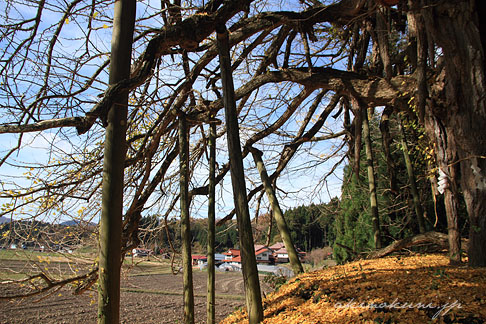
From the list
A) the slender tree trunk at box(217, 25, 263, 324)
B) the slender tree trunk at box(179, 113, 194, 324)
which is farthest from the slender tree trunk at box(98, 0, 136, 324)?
the slender tree trunk at box(179, 113, 194, 324)

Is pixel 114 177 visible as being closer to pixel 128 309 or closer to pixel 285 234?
pixel 285 234

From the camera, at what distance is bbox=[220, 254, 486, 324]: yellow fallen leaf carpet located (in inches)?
90.7

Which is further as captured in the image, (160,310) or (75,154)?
(160,310)

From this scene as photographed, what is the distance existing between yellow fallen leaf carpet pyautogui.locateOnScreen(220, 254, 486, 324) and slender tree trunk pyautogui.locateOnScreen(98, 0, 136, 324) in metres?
1.35

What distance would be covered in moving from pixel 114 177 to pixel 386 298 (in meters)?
2.45

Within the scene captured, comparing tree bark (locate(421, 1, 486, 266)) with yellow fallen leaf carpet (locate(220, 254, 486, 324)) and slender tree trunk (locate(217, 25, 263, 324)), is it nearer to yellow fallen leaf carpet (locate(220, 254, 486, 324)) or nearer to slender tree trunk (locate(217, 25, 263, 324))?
yellow fallen leaf carpet (locate(220, 254, 486, 324))

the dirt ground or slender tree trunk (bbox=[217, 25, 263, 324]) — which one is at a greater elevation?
slender tree trunk (bbox=[217, 25, 263, 324])

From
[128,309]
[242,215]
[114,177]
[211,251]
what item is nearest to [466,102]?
[242,215]

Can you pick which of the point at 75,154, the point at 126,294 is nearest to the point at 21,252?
the point at 75,154

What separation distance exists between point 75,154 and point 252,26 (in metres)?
2.91

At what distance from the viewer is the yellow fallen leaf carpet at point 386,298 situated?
7.56ft

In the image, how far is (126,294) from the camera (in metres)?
21.8

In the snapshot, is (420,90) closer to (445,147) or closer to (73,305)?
(445,147)

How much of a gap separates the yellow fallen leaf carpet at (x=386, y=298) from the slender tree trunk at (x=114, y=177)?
4.44ft
